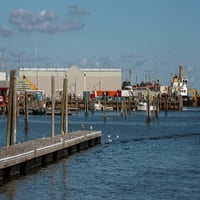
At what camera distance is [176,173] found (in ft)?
138

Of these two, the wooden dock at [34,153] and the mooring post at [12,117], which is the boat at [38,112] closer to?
the wooden dock at [34,153]

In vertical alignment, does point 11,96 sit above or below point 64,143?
above

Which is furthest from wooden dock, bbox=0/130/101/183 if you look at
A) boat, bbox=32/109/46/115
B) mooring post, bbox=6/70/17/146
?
boat, bbox=32/109/46/115

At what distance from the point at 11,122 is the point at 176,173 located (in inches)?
425

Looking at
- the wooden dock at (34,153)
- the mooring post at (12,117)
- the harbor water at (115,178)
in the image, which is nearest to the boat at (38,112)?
the wooden dock at (34,153)

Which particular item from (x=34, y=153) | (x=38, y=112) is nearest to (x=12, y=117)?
(x=34, y=153)

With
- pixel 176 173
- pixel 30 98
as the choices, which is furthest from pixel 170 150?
pixel 30 98

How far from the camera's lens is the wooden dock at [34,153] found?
37812mm

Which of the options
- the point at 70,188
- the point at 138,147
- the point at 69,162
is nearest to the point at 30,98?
the point at 138,147

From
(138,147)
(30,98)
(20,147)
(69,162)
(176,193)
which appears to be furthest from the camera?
(30,98)

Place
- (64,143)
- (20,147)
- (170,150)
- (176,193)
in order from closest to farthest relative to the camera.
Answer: (176,193)
(20,147)
(64,143)
(170,150)

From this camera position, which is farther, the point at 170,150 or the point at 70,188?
the point at 170,150

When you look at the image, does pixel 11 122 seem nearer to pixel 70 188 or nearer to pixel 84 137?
pixel 70 188

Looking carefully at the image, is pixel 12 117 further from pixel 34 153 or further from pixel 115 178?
pixel 115 178
